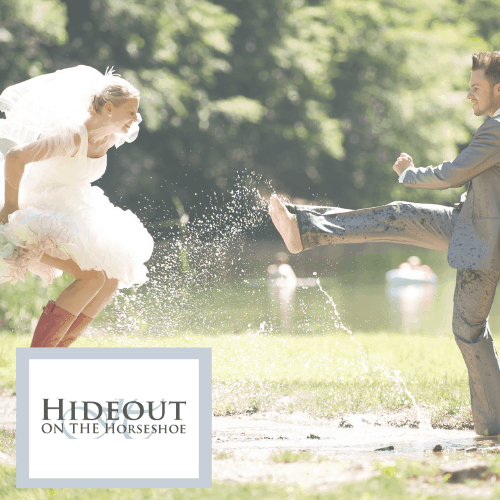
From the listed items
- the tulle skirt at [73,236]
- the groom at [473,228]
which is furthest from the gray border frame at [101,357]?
the groom at [473,228]

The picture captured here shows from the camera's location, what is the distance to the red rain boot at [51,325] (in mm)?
3414

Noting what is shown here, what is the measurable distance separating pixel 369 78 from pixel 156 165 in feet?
23.5

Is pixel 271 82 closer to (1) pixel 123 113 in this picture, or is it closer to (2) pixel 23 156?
(1) pixel 123 113

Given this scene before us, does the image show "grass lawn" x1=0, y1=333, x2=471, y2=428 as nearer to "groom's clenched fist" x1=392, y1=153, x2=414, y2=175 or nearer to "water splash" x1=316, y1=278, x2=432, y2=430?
"water splash" x1=316, y1=278, x2=432, y2=430

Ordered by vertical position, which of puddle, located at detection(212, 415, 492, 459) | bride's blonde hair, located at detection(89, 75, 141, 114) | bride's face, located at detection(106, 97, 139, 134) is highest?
bride's blonde hair, located at detection(89, 75, 141, 114)

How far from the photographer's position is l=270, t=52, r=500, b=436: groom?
11.1 feet

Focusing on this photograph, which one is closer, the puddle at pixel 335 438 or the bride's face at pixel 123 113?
the puddle at pixel 335 438

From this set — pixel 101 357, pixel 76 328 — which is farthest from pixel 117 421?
pixel 76 328

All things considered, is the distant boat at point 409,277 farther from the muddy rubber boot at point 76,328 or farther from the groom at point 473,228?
the muddy rubber boot at point 76,328

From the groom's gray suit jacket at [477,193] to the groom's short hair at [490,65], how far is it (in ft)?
0.65

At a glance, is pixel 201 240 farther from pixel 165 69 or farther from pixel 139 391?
pixel 139 391

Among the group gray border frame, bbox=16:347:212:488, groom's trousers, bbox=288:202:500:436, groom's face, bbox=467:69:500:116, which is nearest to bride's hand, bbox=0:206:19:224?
gray border frame, bbox=16:347:212:488

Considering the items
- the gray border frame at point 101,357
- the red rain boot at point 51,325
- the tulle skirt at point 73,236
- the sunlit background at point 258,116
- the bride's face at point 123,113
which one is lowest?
the gray border frame at point 101,357

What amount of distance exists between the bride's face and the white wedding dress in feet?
0.57
